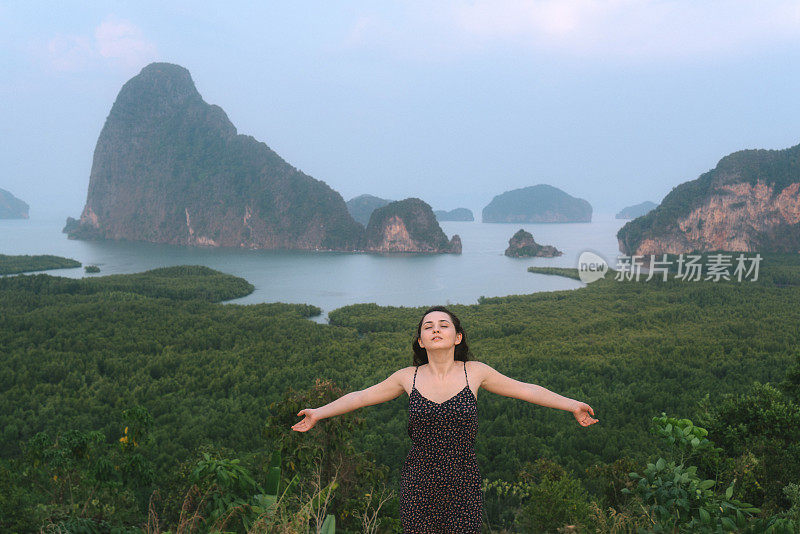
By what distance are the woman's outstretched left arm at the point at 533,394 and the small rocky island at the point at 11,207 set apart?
628 ft

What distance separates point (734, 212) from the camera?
53969 mm

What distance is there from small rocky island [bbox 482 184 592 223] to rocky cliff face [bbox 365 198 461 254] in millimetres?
104581

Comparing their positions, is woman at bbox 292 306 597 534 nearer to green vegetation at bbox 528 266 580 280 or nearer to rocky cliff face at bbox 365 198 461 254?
green vegetation at bbox 528 266 580 280

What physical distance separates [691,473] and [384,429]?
330 inches

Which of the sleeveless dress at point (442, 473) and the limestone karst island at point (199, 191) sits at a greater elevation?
the limestone karst island at point (199, 191)

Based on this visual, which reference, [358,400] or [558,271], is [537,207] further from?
[358,400]

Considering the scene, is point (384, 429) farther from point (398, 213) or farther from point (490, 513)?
point (398, 213)

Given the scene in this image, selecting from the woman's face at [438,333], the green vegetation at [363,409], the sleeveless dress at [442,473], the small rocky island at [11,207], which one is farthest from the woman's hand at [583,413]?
the small rocky island at [11,207]

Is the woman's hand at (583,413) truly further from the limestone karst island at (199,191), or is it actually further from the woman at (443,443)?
the limestone karst island at (199,191)

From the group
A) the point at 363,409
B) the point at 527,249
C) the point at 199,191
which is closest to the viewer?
the point at 363,409

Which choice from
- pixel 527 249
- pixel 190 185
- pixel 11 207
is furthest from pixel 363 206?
pixel 11 207

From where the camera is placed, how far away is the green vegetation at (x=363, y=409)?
3.48 m

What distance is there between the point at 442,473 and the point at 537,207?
174 metres

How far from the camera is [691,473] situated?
2277 mm
